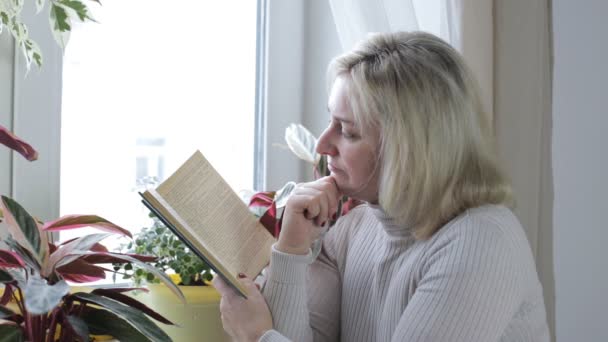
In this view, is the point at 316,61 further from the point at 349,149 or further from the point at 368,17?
the point at 349,149

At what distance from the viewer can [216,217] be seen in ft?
3.84

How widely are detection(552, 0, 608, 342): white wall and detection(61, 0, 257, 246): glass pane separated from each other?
0.94 m

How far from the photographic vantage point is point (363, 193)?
128 cm

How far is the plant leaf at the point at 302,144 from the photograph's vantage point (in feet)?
5.03

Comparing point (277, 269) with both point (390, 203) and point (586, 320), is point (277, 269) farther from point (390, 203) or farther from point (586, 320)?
point (586, 320)

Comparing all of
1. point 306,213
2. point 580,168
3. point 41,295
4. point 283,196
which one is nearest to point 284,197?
point 283,196

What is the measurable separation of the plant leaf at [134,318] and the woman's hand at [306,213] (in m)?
0.38

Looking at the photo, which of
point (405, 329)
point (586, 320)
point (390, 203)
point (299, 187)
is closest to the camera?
point (405, 329)

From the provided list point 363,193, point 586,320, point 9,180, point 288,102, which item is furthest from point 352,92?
point 586,320

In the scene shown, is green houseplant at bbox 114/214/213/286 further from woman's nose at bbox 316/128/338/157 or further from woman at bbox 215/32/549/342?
woman's nose at bbox 316/128/338/157

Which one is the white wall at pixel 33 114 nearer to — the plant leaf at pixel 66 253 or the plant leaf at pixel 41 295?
the plant leaf at pixel 66 253

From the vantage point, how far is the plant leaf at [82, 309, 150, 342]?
36.7 inches

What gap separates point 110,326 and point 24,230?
178mm

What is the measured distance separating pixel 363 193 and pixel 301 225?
13cm
